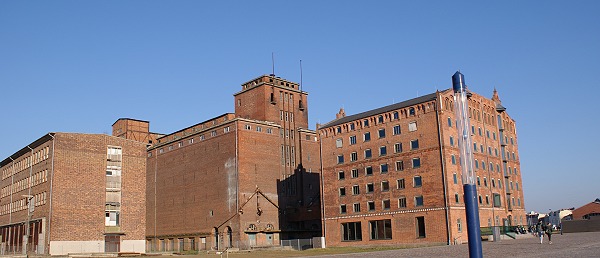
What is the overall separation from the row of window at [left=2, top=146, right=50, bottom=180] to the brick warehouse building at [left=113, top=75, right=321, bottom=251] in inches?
872

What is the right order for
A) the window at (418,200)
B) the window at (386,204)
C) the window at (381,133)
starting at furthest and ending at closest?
the window at (381,133), the window at (386,204), the window at (418,200)

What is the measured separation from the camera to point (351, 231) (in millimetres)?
69500

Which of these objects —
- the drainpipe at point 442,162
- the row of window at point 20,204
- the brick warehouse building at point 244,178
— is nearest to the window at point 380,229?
the drainpipe at point 442,162

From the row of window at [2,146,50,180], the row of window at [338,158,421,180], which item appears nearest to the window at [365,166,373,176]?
the row of window at [338,158,421,180]

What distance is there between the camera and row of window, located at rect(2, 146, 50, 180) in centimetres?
6912

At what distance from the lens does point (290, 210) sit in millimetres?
82812

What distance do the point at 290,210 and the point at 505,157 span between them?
102 ft

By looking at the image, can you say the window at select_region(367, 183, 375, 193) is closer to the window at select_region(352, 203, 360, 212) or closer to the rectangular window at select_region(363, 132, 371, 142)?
the window at select_region(352, 203, 360, 212)

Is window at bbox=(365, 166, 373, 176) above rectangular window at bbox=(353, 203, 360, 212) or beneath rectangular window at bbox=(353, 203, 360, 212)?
above

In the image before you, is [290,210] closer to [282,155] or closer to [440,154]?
[282,155]

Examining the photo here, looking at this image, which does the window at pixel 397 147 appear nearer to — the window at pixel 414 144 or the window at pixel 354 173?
the window at pixel 414 144

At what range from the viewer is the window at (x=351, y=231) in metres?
68.5

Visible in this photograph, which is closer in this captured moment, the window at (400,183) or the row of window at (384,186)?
the row of window at (384,186)

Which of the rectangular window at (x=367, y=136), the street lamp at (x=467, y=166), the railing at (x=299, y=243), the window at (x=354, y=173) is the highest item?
the rectangular window at (x=367, y=136)
